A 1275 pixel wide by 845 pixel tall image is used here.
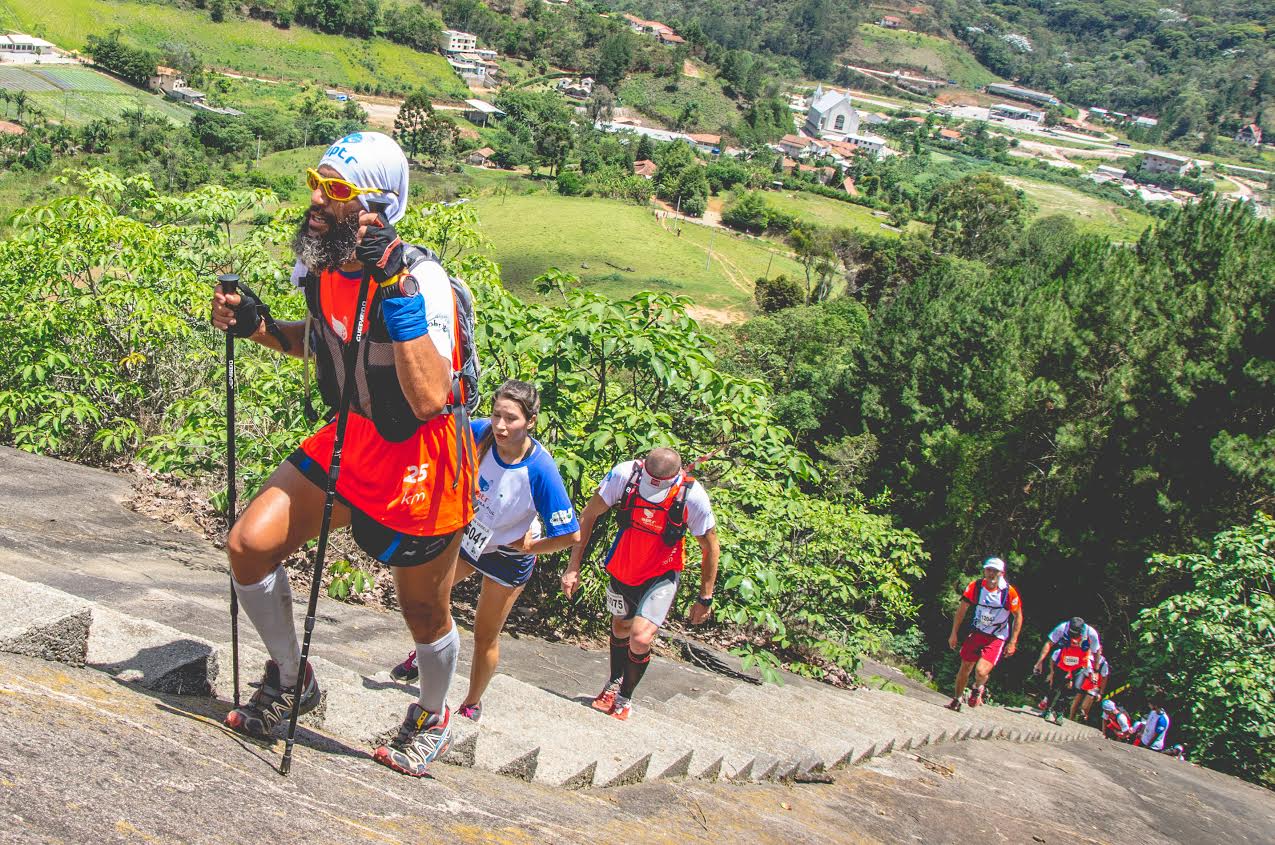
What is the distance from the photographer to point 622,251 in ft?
220

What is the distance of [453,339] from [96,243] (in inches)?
288

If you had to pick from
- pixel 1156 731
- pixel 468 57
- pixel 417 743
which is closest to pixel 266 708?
pixel 417 743

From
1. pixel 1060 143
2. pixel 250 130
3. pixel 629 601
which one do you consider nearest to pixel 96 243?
pixel 629 601

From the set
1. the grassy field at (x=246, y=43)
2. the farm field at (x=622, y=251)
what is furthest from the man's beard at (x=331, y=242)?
the grassy field at (x=246, y=43)

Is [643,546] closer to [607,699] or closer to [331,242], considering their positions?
[607,699]

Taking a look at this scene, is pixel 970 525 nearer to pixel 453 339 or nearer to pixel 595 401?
pixel 595 401

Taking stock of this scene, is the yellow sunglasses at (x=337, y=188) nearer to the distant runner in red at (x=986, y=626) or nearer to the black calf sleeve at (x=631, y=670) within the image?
the black calf sleeve at (x=631, y=670)

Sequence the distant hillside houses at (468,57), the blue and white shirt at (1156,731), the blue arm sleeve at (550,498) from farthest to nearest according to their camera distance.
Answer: the distant hillside houses at (468,57), the blue and white shirt at (1156,731), the blue arm sleeve at (550,498)

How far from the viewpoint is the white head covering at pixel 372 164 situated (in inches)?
119

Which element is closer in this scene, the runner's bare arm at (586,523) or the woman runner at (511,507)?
the woman runner at (511,507)

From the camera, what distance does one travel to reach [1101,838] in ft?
20.0

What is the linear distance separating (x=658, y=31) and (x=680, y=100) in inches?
1456

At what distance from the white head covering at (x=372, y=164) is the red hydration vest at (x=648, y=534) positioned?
9.45ft

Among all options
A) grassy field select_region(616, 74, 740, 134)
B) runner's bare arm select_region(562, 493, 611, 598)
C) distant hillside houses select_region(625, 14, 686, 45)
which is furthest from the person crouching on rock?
distant hillside houses select_region(625, 14, 686, 45)
